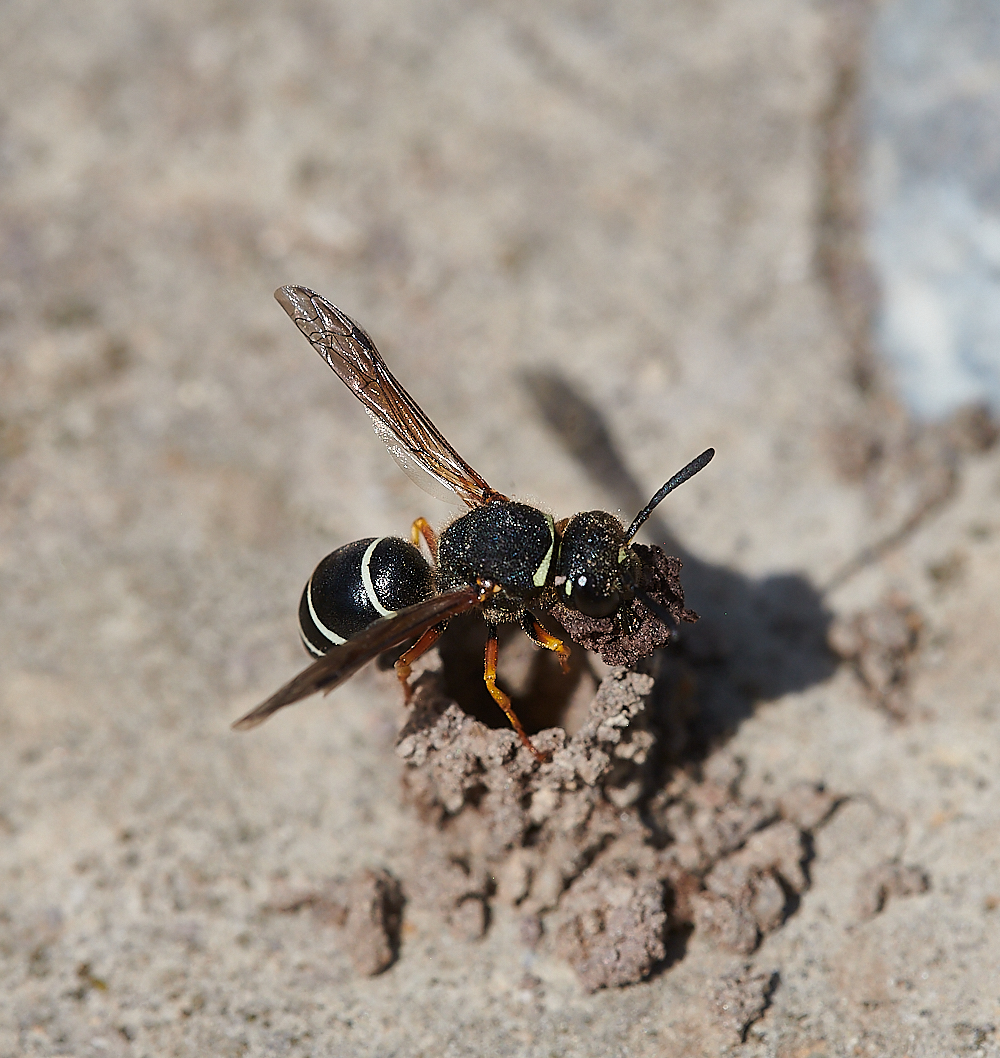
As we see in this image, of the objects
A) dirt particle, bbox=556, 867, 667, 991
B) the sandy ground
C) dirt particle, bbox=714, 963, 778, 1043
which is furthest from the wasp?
dirt particle, bbox=714, 963, 778, 1043

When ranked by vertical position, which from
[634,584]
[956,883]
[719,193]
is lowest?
[956,883]

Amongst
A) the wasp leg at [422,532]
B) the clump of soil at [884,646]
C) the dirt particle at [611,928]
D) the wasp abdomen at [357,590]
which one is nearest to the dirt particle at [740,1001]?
the dirt particle at [611,928]

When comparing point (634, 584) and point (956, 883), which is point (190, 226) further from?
point (956, 883)

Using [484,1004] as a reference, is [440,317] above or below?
above

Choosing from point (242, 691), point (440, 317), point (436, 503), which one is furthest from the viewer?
point (440, 317)

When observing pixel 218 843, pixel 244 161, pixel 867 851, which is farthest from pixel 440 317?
pixel 867 851

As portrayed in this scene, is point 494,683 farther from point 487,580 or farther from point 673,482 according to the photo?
point 673,482

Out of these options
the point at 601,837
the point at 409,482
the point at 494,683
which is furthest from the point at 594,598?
the point at 409,482
